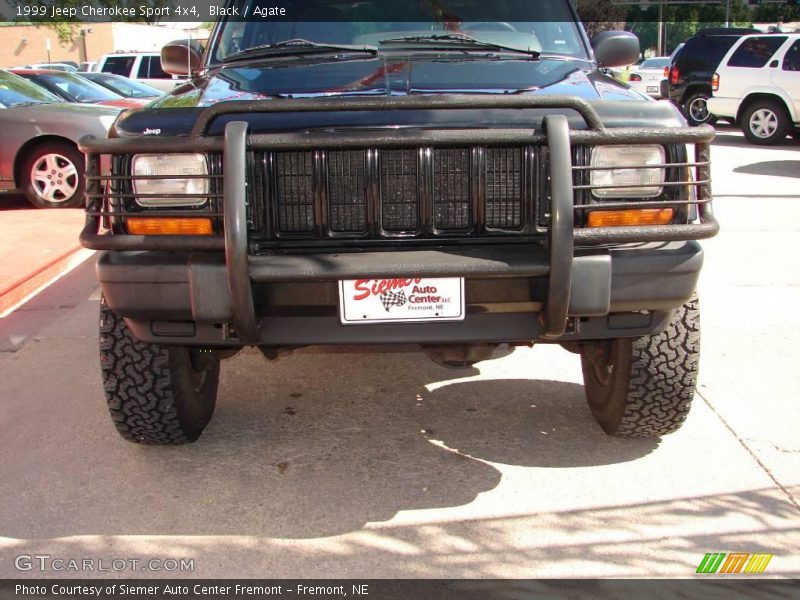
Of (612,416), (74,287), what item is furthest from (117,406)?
(74,287)

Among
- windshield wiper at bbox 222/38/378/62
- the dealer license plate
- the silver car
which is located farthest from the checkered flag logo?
the silver car

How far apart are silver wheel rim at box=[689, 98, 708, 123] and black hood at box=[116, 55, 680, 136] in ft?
46.7

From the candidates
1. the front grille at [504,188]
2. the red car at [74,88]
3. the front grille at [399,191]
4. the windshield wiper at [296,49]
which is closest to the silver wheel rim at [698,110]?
the red car at [74,88]

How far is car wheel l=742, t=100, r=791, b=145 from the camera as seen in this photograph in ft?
47.7

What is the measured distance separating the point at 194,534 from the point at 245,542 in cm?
19

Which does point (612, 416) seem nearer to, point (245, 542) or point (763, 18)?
point (245, 542)

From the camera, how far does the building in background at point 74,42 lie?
1773 inches

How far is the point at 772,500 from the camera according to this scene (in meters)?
3.08

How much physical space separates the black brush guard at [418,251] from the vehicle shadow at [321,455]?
2.48 feet

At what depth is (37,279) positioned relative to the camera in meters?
6.28

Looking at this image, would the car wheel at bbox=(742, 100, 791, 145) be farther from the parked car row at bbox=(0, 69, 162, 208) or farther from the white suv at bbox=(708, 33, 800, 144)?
the parked car row at bbox=(0, 69, 162, 208)

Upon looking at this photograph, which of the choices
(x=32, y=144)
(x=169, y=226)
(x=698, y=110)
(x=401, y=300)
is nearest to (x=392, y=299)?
(x=401, y=300)

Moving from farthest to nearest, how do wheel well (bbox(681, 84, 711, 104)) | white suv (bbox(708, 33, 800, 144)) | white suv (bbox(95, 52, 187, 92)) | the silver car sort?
white suv (bbox(95, 52, 187, 92)) → wheel well (bbox(681, 84, 711, 104)) → white suv (bbox(708, 33, 800, 144)) → the silver car

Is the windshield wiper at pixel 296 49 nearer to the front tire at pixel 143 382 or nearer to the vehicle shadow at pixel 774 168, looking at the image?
the front tire at pixel 143 382
